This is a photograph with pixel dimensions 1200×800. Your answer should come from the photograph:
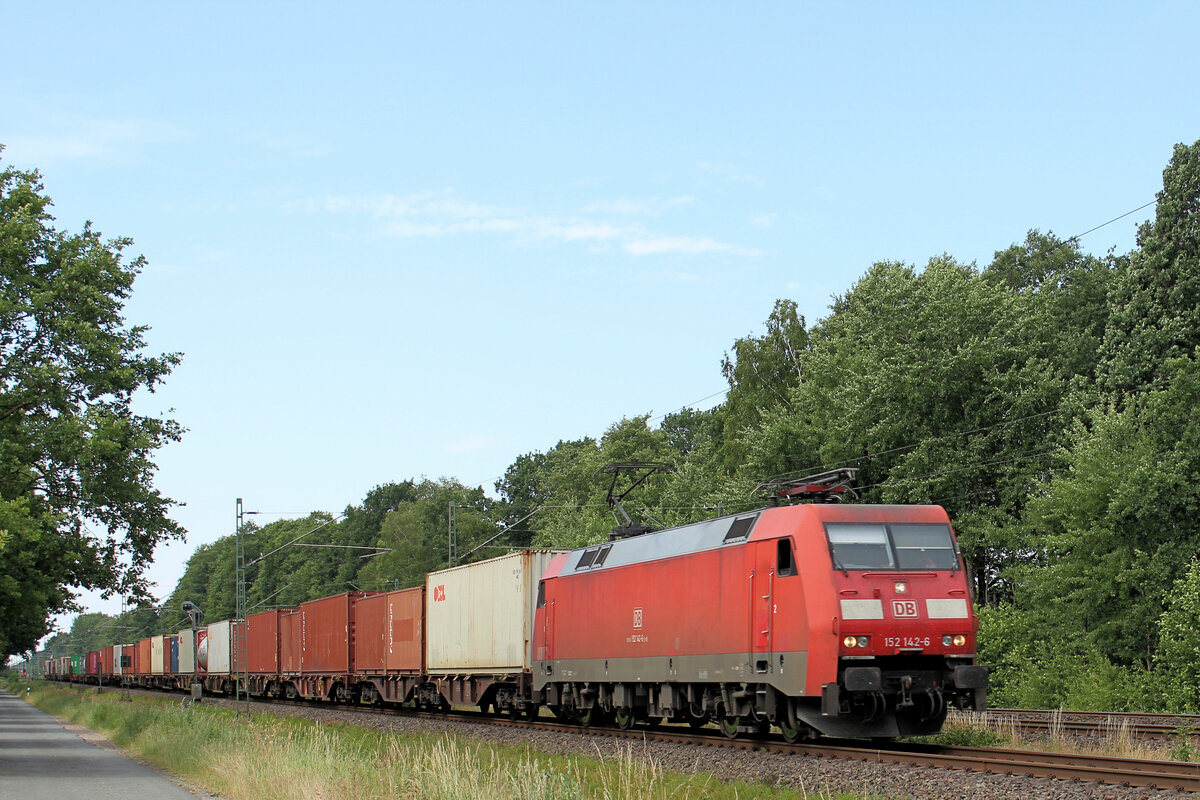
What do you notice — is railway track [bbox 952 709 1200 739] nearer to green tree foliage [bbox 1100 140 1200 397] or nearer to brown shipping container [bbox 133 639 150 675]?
green tree foliage [bbox 1100 140 1200 397]

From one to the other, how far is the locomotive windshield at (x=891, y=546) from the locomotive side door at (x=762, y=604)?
1.11 metres

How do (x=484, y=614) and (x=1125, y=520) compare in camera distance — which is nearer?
(x=484, y=614)

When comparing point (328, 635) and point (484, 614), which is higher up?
point (484, 614)

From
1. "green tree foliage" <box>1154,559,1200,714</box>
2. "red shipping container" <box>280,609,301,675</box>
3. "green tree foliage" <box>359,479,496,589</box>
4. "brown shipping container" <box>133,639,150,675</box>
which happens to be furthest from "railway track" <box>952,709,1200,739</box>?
"green tree foliage" <box>359,479,496,589</box>

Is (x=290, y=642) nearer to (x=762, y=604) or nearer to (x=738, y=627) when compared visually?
(x=738, y=627)

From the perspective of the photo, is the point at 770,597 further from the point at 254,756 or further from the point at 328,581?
the point at 328,581

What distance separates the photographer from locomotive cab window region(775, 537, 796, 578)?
17.4 m

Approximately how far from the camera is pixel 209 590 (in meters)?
176

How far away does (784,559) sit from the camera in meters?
17.6

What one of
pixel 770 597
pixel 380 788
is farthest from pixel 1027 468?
pixel 380 788

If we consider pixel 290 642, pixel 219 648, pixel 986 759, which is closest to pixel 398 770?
pixel 986 759

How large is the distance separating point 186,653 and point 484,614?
40.8 m

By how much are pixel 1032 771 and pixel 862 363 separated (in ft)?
113

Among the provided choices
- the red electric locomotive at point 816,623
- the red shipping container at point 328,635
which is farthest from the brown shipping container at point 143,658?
the red electric locomotive at point 816,623
